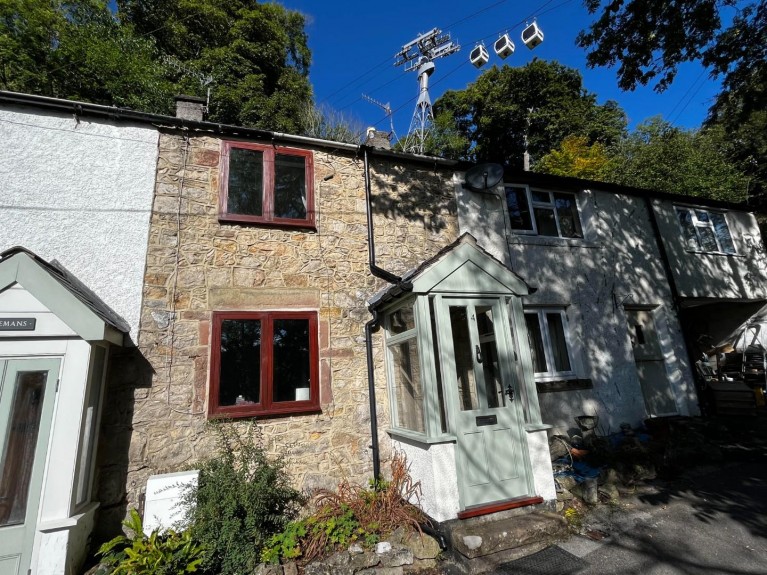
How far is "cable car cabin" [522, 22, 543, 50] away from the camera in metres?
13.0

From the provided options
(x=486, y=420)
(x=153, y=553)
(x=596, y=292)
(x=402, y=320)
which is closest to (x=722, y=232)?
Answer: (x=596, y=292)

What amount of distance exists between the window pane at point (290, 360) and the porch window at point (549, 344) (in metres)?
4.75

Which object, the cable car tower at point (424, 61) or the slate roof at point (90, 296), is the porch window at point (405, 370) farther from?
the cable car tower at point (424, 61)

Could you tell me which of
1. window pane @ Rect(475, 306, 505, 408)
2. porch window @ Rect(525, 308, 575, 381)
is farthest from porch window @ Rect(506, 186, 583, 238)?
window pane @ Rect(475, 306, 505, 408)

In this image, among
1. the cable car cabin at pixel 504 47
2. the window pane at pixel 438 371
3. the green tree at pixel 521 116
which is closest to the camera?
the window pane at pixel 438 371

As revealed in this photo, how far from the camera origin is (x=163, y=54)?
52.3ft

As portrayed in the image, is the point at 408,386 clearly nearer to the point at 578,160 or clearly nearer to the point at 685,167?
the point at 685,167

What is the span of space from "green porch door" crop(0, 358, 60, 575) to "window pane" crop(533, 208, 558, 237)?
9361mm

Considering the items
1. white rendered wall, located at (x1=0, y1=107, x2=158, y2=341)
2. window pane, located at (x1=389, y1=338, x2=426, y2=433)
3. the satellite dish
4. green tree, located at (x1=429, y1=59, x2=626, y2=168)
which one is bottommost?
window pane, located at (x1=389, y1=338, x2=426, y2=433)

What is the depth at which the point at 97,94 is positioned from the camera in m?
13.4

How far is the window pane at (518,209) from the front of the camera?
865 centimetres

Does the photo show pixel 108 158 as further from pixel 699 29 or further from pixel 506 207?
pixel 699 29

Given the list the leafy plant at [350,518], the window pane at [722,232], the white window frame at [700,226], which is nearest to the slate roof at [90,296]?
the leafy plant at [350,518]

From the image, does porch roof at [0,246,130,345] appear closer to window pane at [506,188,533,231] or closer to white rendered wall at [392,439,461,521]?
white rendered wall at [392,439,461,521]
